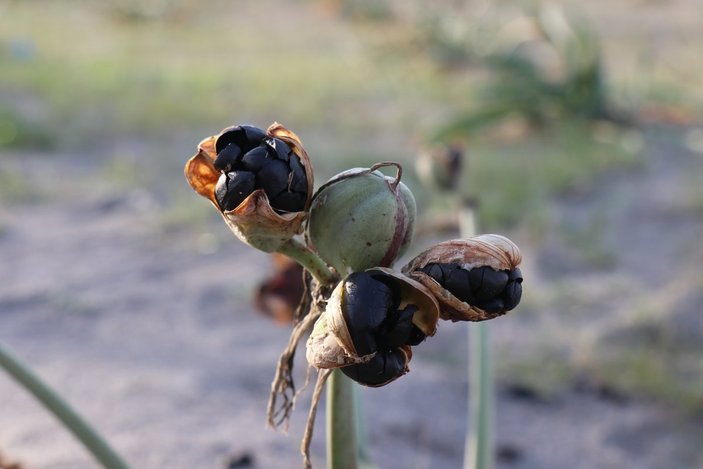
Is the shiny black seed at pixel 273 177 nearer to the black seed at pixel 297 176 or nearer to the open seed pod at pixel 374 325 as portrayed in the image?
the black seed at pixel 297 176

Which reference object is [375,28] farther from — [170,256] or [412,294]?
[412,294]

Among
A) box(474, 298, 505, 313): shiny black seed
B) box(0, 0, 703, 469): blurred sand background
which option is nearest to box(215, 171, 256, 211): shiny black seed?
Result: box(474, 298, 505, 313): shiny black seed

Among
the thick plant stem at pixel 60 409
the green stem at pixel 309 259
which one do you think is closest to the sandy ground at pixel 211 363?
the thick plant stem at pixel 60 409

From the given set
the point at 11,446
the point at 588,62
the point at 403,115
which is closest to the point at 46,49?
the point at 403,115

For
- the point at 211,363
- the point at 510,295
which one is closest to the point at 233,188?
the point at 510,295

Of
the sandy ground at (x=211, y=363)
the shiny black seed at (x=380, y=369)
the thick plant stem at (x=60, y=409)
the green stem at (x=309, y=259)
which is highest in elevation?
the sandy ground at (x=211, y=363)

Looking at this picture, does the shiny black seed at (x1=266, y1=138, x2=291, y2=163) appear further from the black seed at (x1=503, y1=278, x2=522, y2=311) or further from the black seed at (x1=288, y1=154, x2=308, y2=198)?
the black seed at (x1=503, y1=278, x2=522, y2=311)

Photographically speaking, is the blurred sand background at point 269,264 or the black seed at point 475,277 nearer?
the black seed at point 475,277
